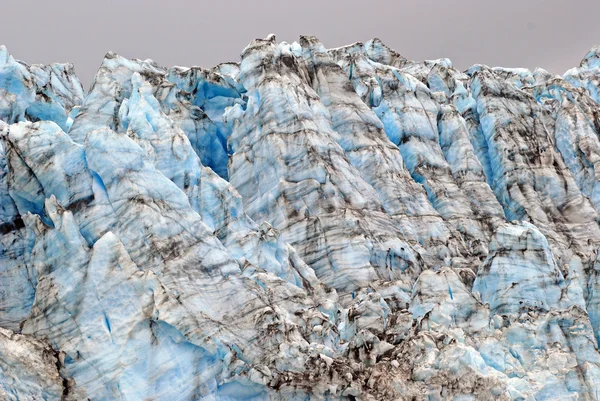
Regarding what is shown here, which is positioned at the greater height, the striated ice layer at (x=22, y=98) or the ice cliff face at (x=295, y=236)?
the striated ice layer at (x=22, y=98)

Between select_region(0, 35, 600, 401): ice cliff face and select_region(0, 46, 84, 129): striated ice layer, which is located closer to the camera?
select_region(0, 35, 600, 401): ice cliff face

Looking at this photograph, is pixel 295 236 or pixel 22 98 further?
pixel 22 98

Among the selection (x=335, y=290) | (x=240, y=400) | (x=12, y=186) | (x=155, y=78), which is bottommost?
(x=240, y=400)

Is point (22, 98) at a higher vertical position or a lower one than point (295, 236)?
higher

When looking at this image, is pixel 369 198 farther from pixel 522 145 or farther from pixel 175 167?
pixel 522 145

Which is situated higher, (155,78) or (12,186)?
(155,78)

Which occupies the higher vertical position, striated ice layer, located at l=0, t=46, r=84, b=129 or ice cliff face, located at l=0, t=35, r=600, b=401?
Answer: striated ice layer, located at l=0, t=46, r=84, b=129

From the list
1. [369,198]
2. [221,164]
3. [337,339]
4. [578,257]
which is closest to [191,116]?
[221,164]

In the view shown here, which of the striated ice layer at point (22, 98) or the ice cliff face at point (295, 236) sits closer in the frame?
the ice cliff face at point (295, 236)
